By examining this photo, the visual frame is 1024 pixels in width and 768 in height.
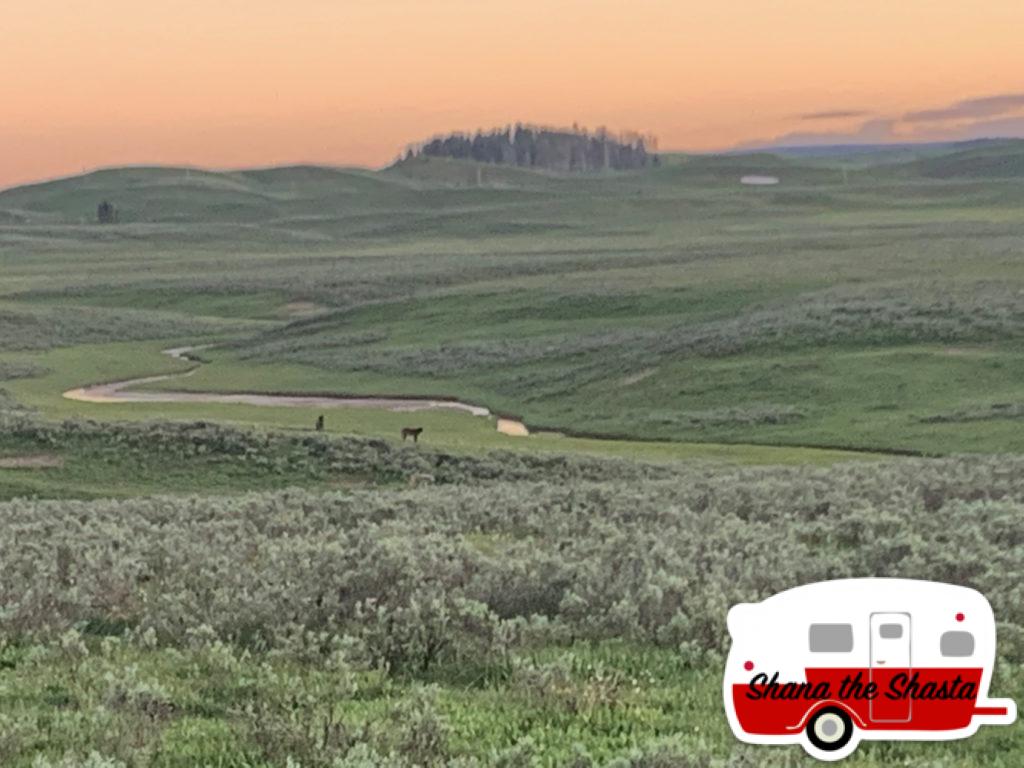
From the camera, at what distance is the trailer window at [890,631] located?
753 cm

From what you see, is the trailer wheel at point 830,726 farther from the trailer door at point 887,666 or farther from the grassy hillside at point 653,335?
the grassy hillside at point 653,335

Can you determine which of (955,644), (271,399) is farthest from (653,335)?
(955,644)

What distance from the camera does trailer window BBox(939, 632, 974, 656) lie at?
7.55 meters

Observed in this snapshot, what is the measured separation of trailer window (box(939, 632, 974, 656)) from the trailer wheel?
0.65m

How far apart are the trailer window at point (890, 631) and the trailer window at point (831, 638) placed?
0.56 feet

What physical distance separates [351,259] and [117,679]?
179711 millimetres

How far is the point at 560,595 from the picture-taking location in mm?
12969

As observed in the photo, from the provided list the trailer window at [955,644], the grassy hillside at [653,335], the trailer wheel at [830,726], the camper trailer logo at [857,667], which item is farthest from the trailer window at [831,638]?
the grassy hillside at [653,335]

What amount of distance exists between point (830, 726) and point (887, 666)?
47 centimetres

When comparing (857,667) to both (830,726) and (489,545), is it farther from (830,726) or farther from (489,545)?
(489,545)

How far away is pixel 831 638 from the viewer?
754 centimetres

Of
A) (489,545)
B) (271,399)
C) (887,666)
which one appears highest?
(887,666)

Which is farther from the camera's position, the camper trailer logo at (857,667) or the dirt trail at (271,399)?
the dirt trail at (271,399)

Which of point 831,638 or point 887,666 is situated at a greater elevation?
point 831,638
